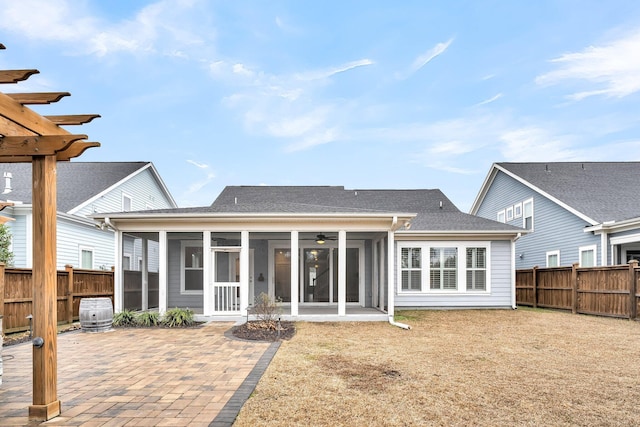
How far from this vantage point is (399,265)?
14.2m

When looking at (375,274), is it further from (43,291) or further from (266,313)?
(43,291)

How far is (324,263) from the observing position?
1340 cm

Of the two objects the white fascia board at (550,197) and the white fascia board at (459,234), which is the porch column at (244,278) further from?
the white fascia board at (550,197)

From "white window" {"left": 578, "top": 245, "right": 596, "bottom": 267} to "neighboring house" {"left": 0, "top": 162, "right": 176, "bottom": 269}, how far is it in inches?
578

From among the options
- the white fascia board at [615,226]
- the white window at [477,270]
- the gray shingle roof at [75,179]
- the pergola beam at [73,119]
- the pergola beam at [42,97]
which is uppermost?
the gray shingle roof at [75,179]

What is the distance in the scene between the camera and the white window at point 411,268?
46.4ft

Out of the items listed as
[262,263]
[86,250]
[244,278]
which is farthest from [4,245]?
[262,263]

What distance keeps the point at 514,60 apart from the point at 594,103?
235 inches

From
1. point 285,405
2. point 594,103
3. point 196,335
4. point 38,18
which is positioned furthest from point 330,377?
point 594,103

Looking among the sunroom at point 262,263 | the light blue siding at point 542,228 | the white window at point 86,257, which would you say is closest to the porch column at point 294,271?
the sunroom at point 262,263

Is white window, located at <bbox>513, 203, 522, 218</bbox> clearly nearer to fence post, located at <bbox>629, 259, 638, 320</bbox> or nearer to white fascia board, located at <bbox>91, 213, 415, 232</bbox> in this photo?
fence post, located at <bbox>629, 259, 638, 320</bbox>

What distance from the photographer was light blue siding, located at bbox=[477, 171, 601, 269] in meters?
15.3

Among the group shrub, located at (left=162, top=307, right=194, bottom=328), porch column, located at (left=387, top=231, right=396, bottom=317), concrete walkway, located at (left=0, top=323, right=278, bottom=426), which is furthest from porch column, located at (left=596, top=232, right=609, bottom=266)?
shrub, located at (left=162, top=307, right=194, bottom=328)

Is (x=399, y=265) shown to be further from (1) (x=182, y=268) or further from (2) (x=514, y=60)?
(2) (x=514, y=60)
